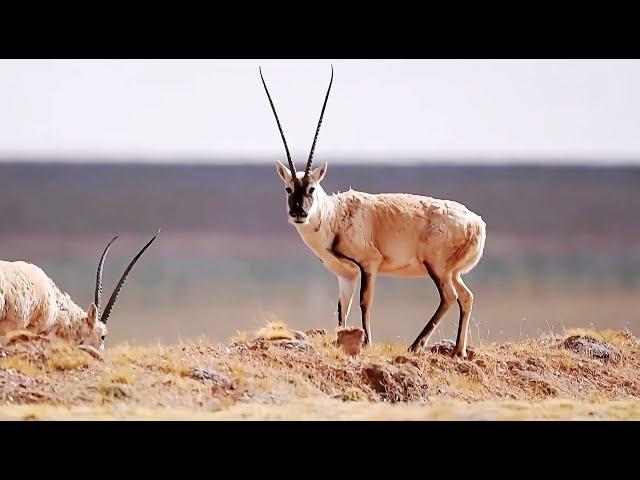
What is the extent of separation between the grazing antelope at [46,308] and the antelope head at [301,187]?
184cm

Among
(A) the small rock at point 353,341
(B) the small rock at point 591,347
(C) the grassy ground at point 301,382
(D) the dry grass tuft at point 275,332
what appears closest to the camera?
(C) the grassy ground at point 301,382

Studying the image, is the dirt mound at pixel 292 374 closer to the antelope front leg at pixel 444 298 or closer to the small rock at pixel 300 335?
the small rock at pixel 300 335

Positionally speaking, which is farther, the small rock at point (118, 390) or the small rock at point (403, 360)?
the small rock at point (403, 360)

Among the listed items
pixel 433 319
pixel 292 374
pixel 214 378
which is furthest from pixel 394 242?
pixel 214 378

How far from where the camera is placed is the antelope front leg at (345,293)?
10211 mm

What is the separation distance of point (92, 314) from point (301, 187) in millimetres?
2580

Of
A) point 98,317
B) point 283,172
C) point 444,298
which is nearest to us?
point 283,172

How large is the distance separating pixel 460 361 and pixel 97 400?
11.6 ft

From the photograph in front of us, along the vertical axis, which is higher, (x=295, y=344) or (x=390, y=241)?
(x=390, y=241)

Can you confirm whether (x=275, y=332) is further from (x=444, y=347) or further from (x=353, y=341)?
(x=444, y=347)

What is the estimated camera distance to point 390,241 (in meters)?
10.0

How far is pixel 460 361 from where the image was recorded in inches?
396

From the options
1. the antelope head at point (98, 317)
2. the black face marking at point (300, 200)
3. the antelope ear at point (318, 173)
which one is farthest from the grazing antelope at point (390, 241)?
the antelope head at point (98, 317)

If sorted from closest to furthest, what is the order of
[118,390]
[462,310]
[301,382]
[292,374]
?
[118,390], [301,382], [292,374], [462,310]
